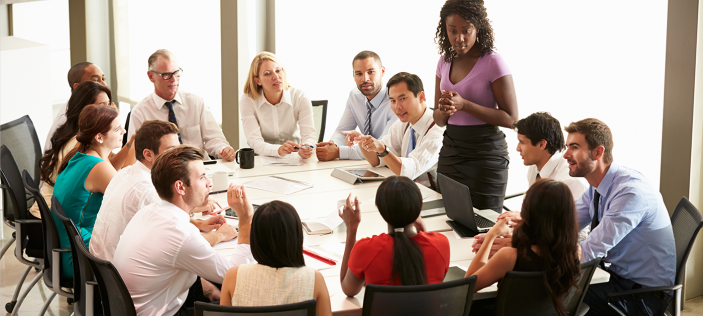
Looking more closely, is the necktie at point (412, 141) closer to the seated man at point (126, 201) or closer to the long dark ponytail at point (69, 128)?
the seated man at point (126, 201)

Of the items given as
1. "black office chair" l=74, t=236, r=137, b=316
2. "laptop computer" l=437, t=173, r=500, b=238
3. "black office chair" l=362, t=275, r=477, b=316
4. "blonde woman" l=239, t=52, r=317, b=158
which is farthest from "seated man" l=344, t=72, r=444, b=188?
"black office chair" l=74, t=236, r=137, b=316

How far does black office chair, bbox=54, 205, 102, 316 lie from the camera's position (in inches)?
88.6

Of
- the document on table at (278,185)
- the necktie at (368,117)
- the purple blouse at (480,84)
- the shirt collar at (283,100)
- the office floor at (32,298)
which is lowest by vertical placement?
the office floor at (32,298)

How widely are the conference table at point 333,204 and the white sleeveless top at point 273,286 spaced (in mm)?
168

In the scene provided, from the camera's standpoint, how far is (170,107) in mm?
4262

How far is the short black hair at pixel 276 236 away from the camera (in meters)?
1.83

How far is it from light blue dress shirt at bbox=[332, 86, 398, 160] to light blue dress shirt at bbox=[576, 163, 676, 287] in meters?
1.92

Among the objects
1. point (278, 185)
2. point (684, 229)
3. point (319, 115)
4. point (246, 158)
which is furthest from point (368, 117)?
point (684, 229)

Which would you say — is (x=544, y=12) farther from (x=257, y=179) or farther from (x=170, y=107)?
(x=170, y=107)

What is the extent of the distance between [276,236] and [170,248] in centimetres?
46

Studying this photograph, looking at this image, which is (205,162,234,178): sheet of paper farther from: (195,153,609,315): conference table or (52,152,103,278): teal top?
(52,152,103,278): teal top

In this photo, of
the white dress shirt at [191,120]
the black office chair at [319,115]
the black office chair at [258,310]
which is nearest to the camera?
the black office chair at [258,310]

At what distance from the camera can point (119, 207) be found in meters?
2.46

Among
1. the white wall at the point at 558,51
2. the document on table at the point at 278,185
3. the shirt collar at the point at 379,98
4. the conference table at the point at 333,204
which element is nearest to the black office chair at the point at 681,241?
the conference table at the point at 333,204
